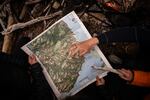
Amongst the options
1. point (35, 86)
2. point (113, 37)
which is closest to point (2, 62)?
point (35, 86)

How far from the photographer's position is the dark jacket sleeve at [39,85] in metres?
1.41

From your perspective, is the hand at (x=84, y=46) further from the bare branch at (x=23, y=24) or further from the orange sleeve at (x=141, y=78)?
the bare branch at (x=23, y=24)

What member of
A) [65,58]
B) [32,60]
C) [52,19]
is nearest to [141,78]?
[65,58]

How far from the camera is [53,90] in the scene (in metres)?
1.45

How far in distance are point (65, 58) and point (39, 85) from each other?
20 cm

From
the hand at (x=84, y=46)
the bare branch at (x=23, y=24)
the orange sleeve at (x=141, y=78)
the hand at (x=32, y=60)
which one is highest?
the bare branch at (x=23, y=24)

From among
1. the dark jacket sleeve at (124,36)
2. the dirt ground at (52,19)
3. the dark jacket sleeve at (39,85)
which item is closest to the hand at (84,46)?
the dark jacket sleeve at (124,36)

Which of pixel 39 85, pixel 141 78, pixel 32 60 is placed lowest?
pixel 141 78

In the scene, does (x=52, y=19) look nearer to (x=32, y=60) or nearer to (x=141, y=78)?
(x=32, y=60)

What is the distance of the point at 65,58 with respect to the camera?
1503 mm

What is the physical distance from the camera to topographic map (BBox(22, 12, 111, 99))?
1451 millimetres

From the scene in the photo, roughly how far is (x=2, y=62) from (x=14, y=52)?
217mm

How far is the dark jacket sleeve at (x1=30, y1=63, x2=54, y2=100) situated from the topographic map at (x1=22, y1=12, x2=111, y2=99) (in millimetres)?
31

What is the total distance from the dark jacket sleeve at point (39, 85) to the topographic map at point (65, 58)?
3 cm
